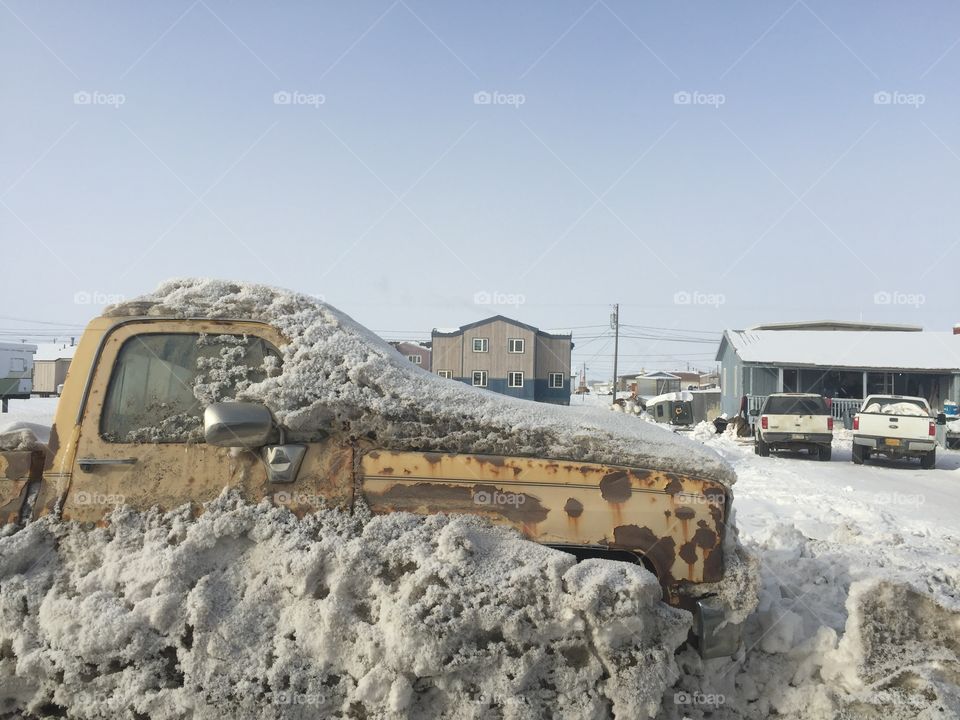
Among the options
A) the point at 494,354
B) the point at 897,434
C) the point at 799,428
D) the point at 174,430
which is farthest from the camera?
the point at 494,354

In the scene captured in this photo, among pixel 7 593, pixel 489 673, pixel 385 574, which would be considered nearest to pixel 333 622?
pixel 385 574

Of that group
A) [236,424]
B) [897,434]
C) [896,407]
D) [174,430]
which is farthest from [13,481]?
[896,407]

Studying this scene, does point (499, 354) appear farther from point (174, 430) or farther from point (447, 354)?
point (174, 430)

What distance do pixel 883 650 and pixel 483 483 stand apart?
2.06 metres

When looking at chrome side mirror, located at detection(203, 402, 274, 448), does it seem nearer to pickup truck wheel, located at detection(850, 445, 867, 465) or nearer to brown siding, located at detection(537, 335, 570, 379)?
pickup truck wheel, located at detection(850, 445, 867, 465)

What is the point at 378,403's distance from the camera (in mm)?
2854

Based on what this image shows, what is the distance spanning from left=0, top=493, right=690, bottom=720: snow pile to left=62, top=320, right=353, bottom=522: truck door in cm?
16

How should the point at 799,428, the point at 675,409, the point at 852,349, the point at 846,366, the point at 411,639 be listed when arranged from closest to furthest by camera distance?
the point at 411,639, the point at 799,428, the point at 846,366, the point at 675,409, the point at 852,349

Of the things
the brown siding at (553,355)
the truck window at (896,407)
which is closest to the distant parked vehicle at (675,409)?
the truck window at (896,407)

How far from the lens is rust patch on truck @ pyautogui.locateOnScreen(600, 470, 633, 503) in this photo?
2.73 metres

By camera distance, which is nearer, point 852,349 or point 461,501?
point 461,501

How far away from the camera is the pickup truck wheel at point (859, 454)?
15148 mm

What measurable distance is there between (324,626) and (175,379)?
1.32 m

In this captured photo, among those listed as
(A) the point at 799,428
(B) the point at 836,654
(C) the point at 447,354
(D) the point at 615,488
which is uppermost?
(C) the point at 447,354
